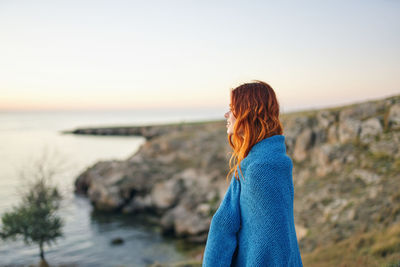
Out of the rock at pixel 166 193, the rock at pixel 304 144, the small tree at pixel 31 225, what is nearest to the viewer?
the small tree at pixel 31 225

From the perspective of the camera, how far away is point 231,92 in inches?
90.1

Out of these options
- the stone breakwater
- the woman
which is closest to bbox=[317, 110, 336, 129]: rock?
the stone breakwater

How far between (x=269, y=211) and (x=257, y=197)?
14 cm

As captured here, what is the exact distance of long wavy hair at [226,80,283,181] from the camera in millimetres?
2143

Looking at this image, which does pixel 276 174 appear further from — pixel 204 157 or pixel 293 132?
pixel 204 157

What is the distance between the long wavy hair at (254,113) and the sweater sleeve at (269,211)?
232 millimetres

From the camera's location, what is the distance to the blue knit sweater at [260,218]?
2059 mm

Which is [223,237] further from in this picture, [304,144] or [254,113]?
[304,144]

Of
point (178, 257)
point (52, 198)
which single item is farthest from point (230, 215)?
point (52, 198)

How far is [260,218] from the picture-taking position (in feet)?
6.89

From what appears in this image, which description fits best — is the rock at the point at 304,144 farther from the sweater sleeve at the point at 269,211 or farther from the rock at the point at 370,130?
the sweater sleeve at the point at 269,211

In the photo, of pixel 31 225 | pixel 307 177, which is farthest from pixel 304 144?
pixel 31 225

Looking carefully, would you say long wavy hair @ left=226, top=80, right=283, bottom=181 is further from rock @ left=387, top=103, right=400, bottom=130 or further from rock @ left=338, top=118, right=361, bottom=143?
rock @ left=338, top=118, right=361, bottom=143

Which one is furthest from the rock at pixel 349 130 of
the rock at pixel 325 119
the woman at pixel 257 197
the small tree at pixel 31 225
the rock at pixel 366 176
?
the small tree at pixel 31 225
